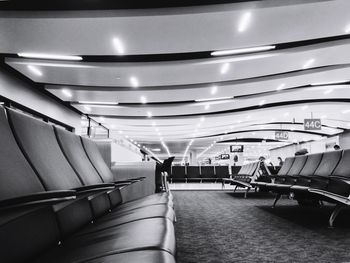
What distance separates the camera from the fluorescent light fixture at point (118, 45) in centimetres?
676

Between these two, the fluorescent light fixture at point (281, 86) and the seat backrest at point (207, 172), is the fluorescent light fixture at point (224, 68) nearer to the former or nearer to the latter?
the fluorescent light fixture at point (281, 86)

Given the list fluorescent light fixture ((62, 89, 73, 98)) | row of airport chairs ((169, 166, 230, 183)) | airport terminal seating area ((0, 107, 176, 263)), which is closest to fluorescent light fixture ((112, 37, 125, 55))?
fluorescent light fixture ((62, 89, 73, 98))

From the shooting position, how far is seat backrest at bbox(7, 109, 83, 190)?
3.82 ft

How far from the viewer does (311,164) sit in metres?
4.47

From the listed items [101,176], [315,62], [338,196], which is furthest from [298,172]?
[315,62]

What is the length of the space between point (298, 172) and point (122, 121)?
13.7 meters

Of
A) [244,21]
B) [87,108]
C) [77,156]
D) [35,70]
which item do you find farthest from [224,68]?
[77,156]

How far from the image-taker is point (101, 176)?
2.12 metres

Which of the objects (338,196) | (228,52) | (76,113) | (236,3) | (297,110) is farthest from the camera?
(297,110)

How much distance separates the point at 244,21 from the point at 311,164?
132 inches

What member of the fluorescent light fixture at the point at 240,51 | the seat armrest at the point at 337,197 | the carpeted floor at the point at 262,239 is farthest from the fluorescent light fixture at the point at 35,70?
the seat armrest at the point at 337,197

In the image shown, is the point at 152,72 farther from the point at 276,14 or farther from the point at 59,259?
the point at 59,259

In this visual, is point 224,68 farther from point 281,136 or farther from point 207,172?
point 281,136

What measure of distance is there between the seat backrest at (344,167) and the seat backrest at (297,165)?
115 centimetres
